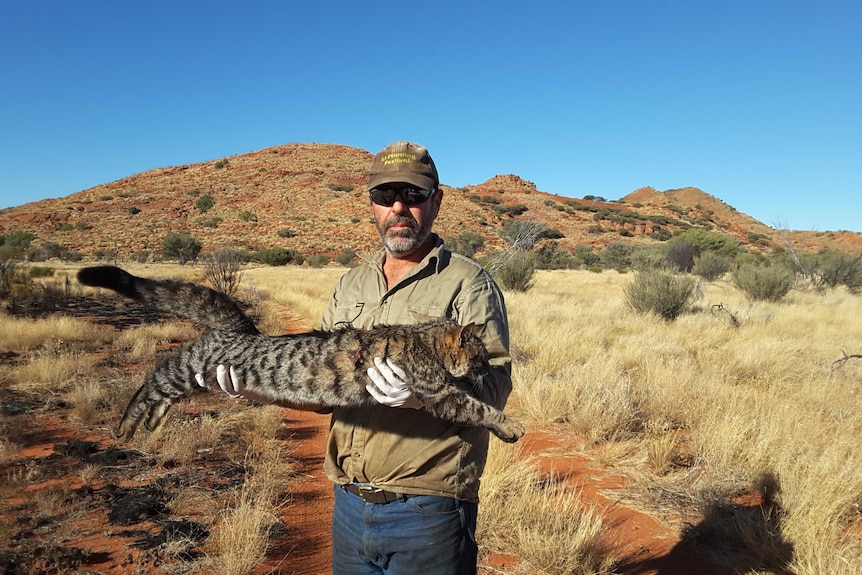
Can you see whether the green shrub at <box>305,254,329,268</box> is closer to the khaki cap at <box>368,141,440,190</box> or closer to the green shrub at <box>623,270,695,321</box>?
the green shrub at <box>623,270,695,321</box>

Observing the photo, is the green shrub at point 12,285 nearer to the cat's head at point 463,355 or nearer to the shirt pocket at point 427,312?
the cat's head at point 463,355

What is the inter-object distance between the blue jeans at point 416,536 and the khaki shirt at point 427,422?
0.07 meters

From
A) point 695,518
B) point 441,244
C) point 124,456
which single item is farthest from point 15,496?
point 695,518

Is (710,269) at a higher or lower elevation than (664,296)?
higher

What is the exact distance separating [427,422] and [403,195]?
121 centimetres

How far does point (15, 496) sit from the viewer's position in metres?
4.52

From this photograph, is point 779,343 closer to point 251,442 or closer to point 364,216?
point 251,442

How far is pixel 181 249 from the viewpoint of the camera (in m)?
42.3

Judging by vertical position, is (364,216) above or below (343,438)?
above

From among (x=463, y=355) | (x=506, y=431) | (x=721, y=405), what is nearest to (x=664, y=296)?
(x=721, y=405)

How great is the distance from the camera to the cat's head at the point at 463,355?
108 inches

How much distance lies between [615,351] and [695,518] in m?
5.56

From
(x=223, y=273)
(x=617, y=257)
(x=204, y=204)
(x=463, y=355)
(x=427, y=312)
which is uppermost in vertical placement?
(x=204, y=204)

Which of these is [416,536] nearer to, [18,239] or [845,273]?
[845,273]
